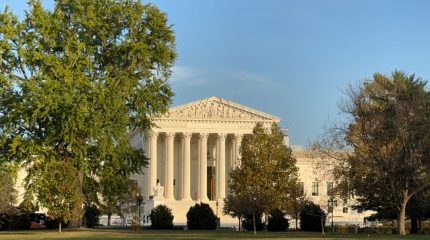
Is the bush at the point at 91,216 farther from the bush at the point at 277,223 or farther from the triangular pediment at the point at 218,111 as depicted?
the triangular pediment at the point at 218,111

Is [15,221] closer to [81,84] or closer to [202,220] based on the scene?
[202,220]

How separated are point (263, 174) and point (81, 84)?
1687 cm

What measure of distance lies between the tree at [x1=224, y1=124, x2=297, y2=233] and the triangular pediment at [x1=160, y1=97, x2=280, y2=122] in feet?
184

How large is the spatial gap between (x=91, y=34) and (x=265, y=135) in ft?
51.9

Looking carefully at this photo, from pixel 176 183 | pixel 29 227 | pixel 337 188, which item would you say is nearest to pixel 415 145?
pixel 337 188

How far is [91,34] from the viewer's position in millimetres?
48312

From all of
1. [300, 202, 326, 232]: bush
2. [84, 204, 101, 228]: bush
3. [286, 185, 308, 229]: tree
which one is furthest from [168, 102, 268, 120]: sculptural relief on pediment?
[300, 202, 326, 232]: bush

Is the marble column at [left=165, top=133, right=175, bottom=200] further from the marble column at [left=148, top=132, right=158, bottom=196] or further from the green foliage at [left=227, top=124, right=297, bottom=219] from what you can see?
the green foliage at [left=227, top=124, right=297, bottom=219]

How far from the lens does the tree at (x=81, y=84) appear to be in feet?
146

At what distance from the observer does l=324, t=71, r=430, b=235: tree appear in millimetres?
42344

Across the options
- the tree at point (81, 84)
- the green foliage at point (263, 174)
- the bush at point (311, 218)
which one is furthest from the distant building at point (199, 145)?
the tree at point (81, 84)

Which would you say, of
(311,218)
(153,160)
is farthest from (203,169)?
(311,218)

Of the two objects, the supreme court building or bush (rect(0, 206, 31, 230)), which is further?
the supreme court building

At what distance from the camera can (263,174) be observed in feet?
179
